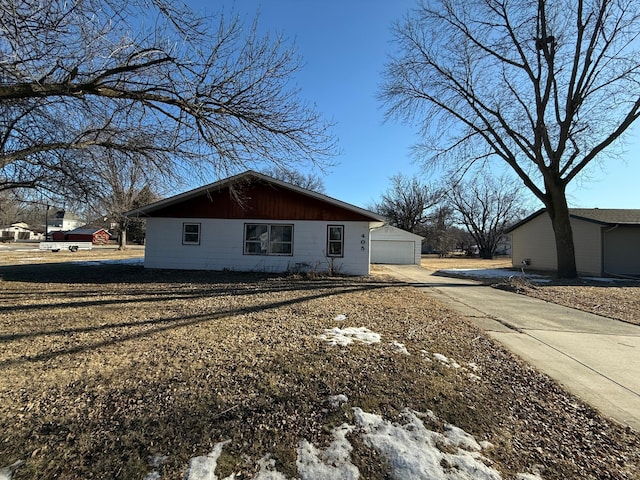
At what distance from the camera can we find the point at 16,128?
8820 mm

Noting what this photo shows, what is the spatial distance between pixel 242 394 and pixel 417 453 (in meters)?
1.65

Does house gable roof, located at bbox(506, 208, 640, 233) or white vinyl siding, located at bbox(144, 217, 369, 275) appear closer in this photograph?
white vinyl siding, located at bbox(144, 217, 369, 275)

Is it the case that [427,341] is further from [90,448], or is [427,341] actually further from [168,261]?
[168,261]

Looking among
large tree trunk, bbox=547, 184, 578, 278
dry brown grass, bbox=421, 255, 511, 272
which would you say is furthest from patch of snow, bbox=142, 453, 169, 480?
dry brown grass, bbox=421, 255, 511, 272

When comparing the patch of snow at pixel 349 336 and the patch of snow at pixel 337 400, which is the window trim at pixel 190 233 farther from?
the patch of snow at pixel 337 400

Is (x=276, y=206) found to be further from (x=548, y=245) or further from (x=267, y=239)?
(x=548, y=245)

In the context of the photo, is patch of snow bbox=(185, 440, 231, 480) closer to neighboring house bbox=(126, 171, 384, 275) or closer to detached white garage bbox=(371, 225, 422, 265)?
neighboring house bbox=(126, 171, 384, 275)

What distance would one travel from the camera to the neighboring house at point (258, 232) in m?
14.4

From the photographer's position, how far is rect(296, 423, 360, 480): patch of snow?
7.37 ft

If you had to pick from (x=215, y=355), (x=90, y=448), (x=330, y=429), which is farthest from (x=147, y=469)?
(x=215, y=355)

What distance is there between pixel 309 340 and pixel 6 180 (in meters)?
11.3

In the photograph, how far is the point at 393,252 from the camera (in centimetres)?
3083

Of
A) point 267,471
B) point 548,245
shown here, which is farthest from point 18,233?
point 267,471

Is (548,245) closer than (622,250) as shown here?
No
